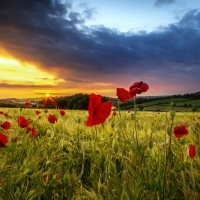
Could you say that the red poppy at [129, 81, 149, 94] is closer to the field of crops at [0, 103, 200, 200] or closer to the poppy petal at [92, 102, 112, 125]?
the field of crops at [0, 103, 200, 200]

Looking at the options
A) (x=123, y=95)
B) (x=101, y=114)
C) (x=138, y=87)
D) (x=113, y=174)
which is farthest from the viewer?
(x=138, y=87)

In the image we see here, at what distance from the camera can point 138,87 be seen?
85.5 inches

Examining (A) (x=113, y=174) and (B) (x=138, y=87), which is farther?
(B) (x=138, y=87)

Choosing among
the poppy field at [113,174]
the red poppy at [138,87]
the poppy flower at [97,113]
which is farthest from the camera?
the red poppy at [138,87]

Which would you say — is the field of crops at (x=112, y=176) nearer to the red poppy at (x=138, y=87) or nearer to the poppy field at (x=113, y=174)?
A: the poppy field at (x=113, y=174)

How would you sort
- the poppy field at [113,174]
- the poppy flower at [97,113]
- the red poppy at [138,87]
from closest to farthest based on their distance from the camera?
the poppy flower at [97,113]
the poppy field at [113,174]
the red poppy at [138,87]

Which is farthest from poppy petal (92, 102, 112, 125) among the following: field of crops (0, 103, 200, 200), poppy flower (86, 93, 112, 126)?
field of crops (0, 103, 200, 200)

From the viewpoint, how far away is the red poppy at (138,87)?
79.0 inches

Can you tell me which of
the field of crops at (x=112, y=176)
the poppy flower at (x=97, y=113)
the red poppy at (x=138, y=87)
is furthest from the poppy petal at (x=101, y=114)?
the red poppy at (x=138, y=87)

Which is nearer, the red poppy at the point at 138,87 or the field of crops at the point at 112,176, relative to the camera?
the field of crops at the point at 112,176

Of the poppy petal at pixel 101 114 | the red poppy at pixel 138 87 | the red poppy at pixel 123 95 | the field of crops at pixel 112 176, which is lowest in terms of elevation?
the field of crops at pixel 112 176

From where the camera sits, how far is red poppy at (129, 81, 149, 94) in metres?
2.01

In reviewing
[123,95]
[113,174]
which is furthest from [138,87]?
[113,174]

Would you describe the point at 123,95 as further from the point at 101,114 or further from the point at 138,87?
the point at 101,114
